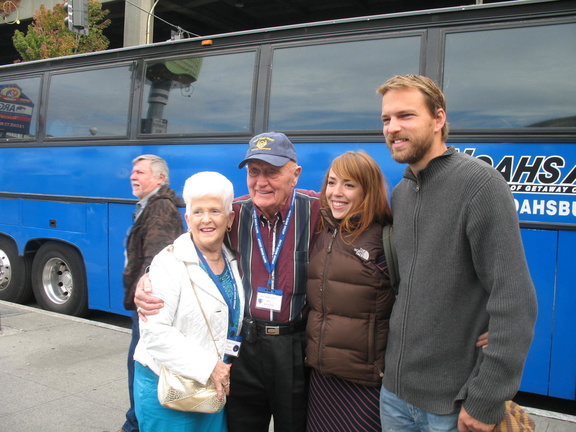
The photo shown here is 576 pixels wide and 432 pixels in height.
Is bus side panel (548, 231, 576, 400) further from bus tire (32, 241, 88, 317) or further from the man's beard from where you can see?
bus tire (32, 241, 88, 317)

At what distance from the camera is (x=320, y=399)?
7.45 feet

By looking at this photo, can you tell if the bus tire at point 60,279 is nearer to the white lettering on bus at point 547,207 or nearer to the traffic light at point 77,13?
the traffic light at point 77,13

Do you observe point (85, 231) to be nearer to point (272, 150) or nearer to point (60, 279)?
point (60, 279)

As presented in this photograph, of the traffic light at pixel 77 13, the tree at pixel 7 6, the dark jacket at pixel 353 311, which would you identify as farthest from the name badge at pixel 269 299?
the tree at pixel 7 6

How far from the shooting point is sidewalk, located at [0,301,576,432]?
382 centimetres

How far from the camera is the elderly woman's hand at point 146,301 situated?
2.12m

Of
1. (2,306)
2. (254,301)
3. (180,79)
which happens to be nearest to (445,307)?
(254,301)

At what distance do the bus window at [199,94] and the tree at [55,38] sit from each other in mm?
6849

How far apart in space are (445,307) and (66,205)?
5.95m

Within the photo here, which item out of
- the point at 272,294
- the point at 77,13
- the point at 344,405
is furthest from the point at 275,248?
the point at 77,13

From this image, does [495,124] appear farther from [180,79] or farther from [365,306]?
[180,79]

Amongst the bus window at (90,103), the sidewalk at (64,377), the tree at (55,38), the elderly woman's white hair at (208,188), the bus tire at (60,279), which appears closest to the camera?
the elderly woman's white hair at (208,188)

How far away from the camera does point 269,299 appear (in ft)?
7.60

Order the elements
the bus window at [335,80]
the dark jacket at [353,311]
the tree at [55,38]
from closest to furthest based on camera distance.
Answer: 1. the dark jacket at [353,311]
2. the bus window at [335,80]
3. the tree at [55,38]
